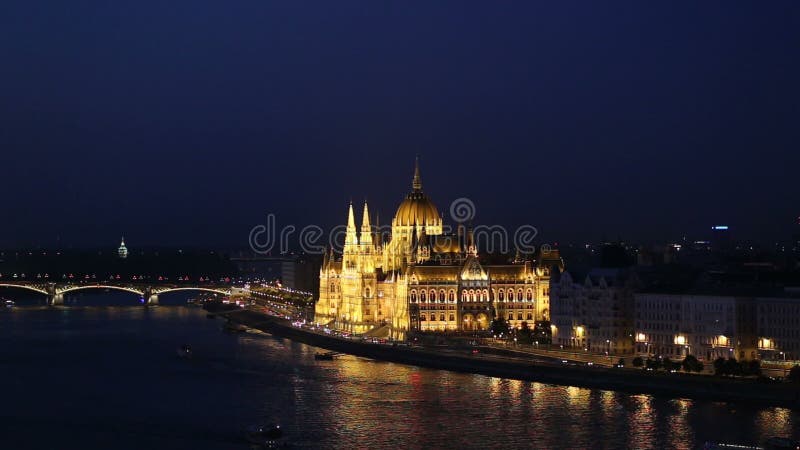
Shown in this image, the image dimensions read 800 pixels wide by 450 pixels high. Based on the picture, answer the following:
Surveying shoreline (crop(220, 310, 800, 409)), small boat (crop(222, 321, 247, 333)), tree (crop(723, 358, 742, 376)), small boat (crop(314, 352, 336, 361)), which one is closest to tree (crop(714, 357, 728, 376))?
tree (crop(723, 358, 742, 376))

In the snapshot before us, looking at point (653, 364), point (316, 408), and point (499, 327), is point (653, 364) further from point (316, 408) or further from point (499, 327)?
point (499, 327)

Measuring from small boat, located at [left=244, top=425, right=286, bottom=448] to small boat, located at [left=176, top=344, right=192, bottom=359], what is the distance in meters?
24.2

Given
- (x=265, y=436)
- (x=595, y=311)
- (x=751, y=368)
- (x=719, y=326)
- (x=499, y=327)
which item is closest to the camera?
(x=265, y=436)

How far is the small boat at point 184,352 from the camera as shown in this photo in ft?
211

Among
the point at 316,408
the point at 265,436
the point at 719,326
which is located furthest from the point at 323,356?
the point at 265,436

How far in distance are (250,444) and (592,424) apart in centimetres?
1014

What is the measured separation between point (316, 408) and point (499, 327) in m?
22.4

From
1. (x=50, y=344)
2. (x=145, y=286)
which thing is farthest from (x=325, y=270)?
(x=145, y=286)

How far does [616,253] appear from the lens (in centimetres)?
6725

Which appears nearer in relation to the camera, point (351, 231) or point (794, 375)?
point (794, 375)

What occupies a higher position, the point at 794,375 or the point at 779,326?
the point at 779,326

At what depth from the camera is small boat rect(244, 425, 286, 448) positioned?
130ft

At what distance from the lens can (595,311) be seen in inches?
2314

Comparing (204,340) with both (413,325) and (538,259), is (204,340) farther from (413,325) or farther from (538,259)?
(538,259)
